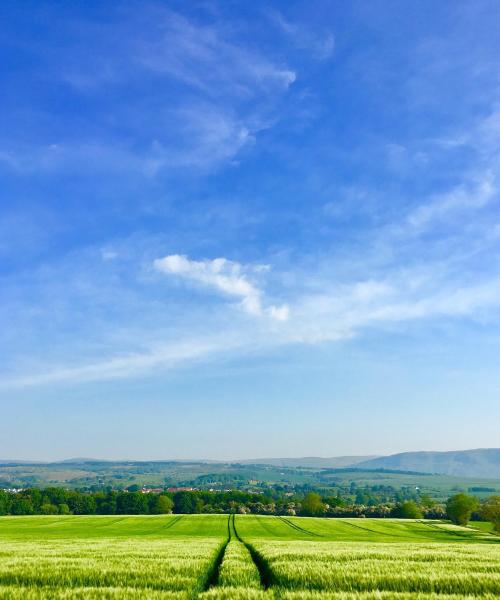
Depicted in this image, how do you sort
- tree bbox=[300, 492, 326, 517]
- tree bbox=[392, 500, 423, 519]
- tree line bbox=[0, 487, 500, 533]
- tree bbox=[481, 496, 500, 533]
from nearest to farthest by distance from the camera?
tree bbox=[481, 496, 500, 533] → tree bbox=[392, 500, 423, 519] → tree line bbox=[0, 487, 500, 533] → tree bbox=[300, 492, 326, 517]

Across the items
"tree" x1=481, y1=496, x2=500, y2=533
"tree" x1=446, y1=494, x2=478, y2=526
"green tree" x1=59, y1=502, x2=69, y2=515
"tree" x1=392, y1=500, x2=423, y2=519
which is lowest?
"green tree" x1=59, y1=502, x2=69, y2=515

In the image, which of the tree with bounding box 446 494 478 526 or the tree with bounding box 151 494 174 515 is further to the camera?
the tree with bounding box 151 494 174 515

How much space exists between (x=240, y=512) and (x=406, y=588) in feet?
504

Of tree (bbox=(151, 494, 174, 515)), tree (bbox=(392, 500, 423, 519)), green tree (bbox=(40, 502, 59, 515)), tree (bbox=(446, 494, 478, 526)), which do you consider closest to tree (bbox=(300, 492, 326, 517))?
tree (bbox=(392, 500, 423, 519))

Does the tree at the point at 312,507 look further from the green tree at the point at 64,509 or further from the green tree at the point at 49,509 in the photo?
the green tree at the point at 49,509

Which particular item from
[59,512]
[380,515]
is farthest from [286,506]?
[59,512]

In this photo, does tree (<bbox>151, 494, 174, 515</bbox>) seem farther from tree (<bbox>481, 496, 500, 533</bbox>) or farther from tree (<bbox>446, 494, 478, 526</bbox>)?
tree (<bbox>481, 496, 500, 533</bbox>)

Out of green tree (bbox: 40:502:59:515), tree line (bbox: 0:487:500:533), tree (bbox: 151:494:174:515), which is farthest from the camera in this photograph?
tree (bbox: 151:494:174:515)

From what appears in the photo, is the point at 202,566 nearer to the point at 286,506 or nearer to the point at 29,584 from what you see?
the point at 29,584

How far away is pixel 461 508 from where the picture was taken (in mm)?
117188

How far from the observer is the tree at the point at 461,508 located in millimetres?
116312

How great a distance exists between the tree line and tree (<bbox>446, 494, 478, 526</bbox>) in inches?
669

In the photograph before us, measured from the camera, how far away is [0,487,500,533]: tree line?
5531 inches

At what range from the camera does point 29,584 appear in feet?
39.1
